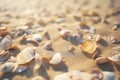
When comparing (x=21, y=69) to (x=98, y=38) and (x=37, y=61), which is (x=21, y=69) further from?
(x=98, y=38)

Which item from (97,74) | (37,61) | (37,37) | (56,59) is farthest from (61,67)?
(37,37)

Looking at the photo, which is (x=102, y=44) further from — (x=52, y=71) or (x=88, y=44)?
(x=52, y=71)

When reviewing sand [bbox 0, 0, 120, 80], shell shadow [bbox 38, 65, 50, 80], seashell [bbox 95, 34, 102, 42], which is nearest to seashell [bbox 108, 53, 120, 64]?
sand [bbox 0, 0, 120, 80]

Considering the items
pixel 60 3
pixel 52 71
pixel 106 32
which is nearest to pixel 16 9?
pixel 60 3

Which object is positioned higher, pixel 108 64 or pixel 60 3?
pixel 108 64

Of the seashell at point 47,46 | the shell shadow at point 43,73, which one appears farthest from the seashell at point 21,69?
the seashell at point 47,46
